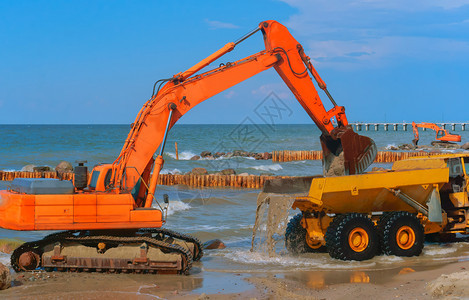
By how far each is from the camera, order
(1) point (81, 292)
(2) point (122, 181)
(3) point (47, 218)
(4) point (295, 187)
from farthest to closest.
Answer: (4) point (295, 187), (2) point (122, 181), (3) point (47, 218), (1) point (81, 292)

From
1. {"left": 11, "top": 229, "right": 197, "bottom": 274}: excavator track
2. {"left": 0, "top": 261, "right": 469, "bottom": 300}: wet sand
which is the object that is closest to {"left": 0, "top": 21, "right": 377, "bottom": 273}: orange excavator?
{"left": 11, "top": 229, "right": 197, "bottom": 274}: excavator track

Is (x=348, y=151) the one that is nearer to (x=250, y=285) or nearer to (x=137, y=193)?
(x=250, y=285)

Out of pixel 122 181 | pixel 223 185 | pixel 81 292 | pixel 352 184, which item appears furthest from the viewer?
A: pixel 223 185

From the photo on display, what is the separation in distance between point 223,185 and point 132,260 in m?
18.1

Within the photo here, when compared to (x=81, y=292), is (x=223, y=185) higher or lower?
higher

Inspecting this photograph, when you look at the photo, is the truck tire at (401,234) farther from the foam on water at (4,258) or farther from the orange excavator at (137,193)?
Answer: the foam on water at (4,258)

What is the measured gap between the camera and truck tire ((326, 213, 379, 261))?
11820 mm

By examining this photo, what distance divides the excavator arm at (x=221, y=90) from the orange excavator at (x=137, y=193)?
0.02 metres

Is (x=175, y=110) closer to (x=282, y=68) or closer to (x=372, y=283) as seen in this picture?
(x=282, y=68)

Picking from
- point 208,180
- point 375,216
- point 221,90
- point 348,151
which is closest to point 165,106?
point 221,90

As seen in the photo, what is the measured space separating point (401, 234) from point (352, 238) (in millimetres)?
1161

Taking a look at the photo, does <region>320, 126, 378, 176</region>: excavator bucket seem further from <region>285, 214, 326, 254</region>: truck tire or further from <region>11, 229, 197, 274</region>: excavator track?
<region>11, 229, 197, 274</region>: excavator track

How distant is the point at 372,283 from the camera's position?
9930 millimetres

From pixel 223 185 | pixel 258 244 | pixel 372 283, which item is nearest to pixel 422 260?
pixel 372 283
